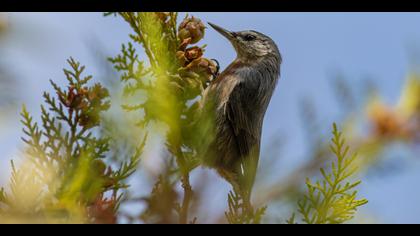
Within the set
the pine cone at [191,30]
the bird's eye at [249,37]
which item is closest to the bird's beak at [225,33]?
the bird's eye at [249,37]

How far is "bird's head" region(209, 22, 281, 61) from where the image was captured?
518cm

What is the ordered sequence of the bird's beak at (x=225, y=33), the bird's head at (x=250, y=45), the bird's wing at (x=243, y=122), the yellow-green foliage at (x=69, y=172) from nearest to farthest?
the yellow-green foliage at (x=69, y=172), the bird's wing at (x=243, y=122), the bird's beak at (x=225, y=33), the bird's head at (x=250, y=45)

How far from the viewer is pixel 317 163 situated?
1542 mm

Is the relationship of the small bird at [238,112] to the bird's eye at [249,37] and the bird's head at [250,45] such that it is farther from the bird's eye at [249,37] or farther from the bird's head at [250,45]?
the bird's eye at [249,37]

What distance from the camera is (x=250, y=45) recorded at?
5.22 m

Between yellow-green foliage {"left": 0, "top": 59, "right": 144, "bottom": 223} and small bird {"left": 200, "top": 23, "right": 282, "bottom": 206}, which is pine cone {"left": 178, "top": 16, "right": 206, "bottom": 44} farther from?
small bird {"left": 200, "top": 23, "right": 282, "bottom": 206}

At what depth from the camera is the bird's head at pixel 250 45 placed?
5176 mm

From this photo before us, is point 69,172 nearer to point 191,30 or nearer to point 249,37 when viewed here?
point 191,30

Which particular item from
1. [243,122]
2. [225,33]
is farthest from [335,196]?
[225,33]

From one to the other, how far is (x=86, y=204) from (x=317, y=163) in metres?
0.67
